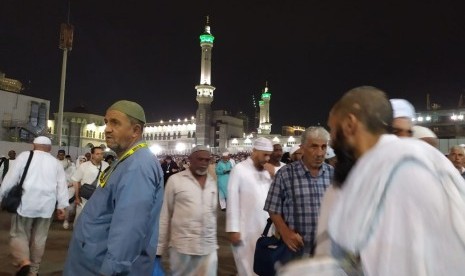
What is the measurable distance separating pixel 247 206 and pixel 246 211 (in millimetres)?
61

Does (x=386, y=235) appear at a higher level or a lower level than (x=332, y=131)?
lower

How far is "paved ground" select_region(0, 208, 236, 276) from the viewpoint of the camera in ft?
21.8

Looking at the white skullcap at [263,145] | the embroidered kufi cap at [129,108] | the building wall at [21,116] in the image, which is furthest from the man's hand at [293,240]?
the building wall at [21,116]

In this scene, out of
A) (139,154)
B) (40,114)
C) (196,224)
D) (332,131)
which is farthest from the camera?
(40,114)

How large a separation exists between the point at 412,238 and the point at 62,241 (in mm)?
8831

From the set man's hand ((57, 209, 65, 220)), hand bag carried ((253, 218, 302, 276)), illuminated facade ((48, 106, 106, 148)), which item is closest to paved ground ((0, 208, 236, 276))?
man's hand ((57, 209, 65, 220))

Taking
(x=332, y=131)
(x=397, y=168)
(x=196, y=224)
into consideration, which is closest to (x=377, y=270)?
(x=397, y=168)

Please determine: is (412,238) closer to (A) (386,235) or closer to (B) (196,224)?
(A) (386,235)

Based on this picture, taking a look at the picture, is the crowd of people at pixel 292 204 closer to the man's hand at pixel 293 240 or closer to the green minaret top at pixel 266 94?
the man's hand at pixel 293 240

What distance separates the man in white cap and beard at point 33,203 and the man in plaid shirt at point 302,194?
3630mm

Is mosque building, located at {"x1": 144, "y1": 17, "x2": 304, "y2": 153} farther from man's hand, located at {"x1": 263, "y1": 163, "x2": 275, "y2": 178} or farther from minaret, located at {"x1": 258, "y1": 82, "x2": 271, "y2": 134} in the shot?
man's hand, located at {"x1": 263, "y1": 163, "x2": 275, "y2": 178}

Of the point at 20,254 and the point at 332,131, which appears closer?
the point at 332,131

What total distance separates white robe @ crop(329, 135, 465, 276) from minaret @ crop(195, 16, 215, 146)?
7749 cm

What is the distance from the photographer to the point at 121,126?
117 inches
